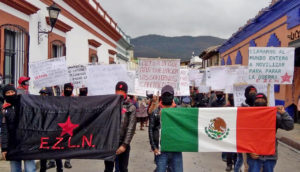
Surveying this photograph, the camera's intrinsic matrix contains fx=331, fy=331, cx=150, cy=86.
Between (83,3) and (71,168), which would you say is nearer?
(71,168)

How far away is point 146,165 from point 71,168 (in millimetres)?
1548

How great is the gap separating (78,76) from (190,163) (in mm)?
3418

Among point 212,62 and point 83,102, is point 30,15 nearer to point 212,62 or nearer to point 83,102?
point 83,102

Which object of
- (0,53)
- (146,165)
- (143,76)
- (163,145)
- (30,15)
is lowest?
(146,165)

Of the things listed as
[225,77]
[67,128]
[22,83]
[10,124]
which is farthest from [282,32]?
[10,124]

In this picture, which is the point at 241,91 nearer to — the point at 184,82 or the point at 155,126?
the point at 184,82

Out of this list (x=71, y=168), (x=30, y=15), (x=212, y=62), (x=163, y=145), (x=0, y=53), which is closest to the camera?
(x=163, y=145)

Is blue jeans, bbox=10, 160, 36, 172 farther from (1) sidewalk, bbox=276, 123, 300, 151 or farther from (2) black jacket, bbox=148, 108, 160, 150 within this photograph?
(1) sidewalk, bbox=276, 123, 300, 151

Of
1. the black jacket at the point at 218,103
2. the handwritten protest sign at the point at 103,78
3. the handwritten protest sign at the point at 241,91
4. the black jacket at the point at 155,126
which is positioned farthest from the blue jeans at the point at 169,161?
the black jacket at the point at 218,103

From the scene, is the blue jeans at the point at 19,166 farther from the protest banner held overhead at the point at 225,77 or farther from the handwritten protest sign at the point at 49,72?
the protest banner held overhead at the point at 225,77

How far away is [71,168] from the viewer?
21.8ft

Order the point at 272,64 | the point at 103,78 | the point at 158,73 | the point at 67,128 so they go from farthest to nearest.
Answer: the point at 103,78, the point at 158,73, the point at 272,64, the point at 67,128

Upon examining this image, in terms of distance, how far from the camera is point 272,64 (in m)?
5.93

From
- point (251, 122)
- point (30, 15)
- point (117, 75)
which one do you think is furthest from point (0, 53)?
point (251, 122)
